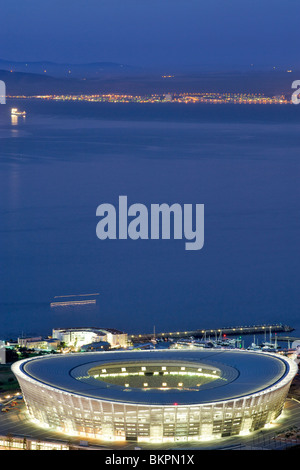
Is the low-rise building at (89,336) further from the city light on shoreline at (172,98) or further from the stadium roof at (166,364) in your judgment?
the city light on shoreline at (172,98)

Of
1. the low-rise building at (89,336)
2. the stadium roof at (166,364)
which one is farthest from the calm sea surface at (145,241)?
the stadium roof at (166,364)

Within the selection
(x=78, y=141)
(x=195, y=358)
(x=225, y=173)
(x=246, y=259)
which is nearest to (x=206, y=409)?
(x=195, y=358)

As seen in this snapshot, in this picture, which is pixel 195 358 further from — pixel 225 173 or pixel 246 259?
pixel 225 173

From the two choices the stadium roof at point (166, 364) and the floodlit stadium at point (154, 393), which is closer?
the floodlit stadium at point (154, 393)

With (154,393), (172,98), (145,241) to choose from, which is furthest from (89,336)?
(172,98)

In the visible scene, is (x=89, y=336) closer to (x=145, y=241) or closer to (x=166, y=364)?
(x=166, y=364)

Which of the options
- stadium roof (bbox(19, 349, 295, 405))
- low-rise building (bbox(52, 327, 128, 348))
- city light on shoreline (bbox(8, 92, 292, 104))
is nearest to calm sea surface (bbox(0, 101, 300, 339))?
low-rise building (bbox(52, 327, 128, 348))

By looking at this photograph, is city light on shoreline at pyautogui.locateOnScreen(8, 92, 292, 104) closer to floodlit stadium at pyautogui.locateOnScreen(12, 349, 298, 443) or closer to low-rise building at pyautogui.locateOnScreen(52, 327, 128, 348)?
low-rise building at pyautogui.locateOnScreen(52, 327, 128, 348)
